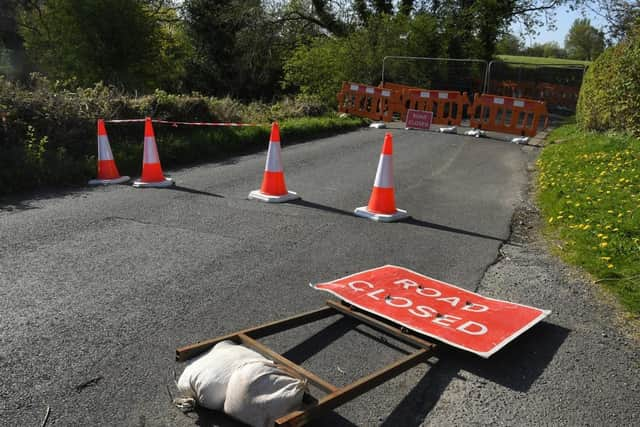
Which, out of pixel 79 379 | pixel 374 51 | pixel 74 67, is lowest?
pixel 79 379

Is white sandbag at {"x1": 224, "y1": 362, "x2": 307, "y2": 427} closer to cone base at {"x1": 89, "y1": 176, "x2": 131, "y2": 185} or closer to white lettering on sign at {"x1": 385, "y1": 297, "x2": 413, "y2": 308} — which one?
white lettering on sign at {"x1": 385, "y1": 297, "x2": 413, "y2": 308}

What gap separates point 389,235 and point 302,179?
3106 millimetres

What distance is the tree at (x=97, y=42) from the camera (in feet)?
65.6

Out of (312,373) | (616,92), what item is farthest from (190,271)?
(616,92)

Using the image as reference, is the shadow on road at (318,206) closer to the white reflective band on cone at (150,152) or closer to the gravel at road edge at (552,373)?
the white reflective band on cone at (150,152)

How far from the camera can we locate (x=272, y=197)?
7.18m

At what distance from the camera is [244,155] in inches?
432

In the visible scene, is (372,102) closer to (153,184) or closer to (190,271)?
(153,184)

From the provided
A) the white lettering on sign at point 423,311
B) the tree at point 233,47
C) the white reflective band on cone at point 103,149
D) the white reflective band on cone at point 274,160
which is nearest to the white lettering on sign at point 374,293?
the white lettering on sign at point 423,311

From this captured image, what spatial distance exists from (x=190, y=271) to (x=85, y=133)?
20.0 ft

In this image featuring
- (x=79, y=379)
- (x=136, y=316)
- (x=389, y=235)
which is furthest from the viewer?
(x=389, y=235)

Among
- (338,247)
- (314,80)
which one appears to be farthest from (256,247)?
(314,80)

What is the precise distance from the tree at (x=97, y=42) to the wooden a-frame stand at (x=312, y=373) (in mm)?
18576

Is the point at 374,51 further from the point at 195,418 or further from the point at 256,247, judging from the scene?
the point at 195,418
